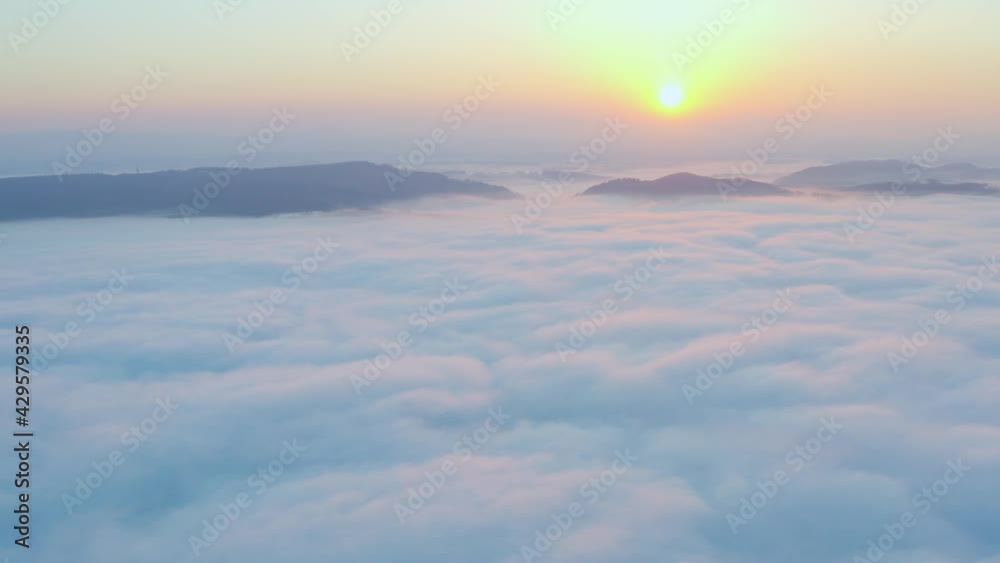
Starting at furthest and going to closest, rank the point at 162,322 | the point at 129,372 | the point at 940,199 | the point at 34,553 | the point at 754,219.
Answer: the point at 940,199, the point at 754,219, the point at 162,322, the point at 129,372, the point at 34,553

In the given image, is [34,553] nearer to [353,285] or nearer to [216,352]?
[216,352]

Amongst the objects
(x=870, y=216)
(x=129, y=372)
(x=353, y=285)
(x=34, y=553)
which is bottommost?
(x=34, y=553)

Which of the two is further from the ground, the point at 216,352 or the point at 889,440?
the point at 216,352

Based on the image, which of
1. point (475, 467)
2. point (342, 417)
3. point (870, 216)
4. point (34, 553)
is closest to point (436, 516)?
point (475, 467)

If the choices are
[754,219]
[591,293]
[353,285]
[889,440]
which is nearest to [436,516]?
[889,440]

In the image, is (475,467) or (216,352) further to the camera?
(216,352)

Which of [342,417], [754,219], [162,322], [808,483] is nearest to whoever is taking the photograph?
[808,483]

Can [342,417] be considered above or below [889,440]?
above

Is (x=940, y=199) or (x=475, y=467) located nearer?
(x=475, y=467)

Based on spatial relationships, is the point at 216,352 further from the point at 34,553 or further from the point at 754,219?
the point at 754,219
